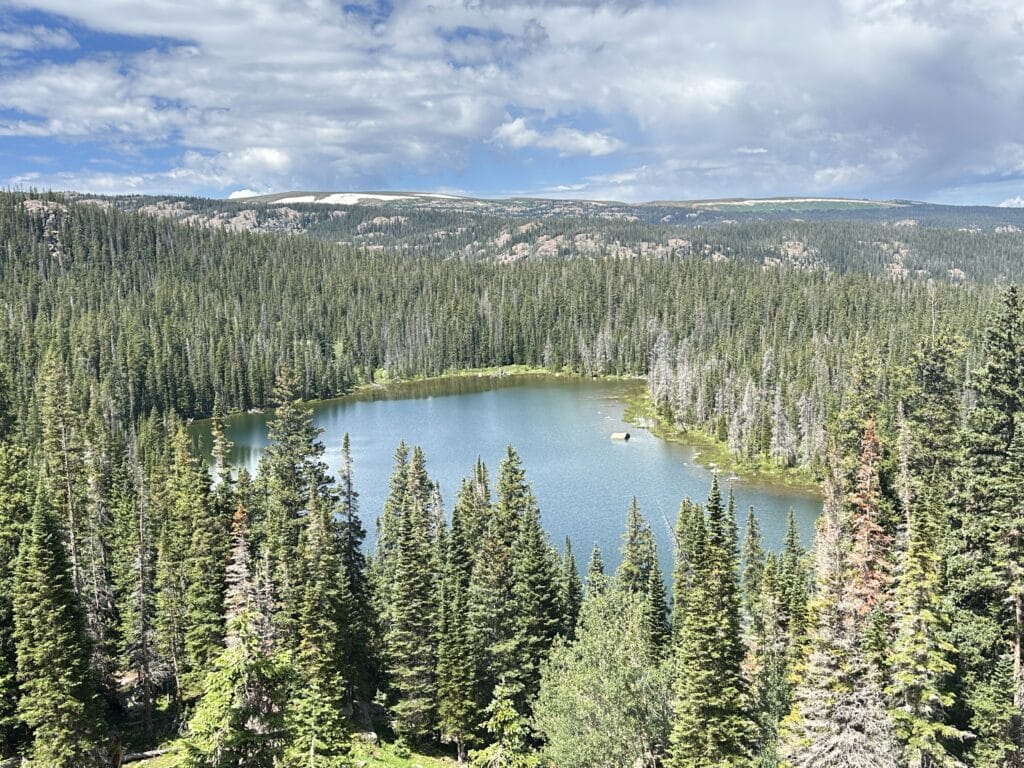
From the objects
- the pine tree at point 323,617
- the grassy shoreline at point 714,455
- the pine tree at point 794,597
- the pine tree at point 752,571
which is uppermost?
the pine tree at point 323,617

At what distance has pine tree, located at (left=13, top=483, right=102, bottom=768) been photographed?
3912 centimetres

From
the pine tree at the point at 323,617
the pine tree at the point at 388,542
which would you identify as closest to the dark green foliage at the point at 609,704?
the pine tree at the point at 323,617

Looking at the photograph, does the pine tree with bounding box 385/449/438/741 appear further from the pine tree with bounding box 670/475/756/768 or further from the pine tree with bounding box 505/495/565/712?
the pine tree with bounding box 670/475/756/768

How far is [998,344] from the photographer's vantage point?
4831cm

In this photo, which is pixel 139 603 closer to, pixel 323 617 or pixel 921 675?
pixel 323 617

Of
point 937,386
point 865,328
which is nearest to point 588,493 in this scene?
point 937,386

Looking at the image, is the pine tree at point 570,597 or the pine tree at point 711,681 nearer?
the pine tree at point 711,681

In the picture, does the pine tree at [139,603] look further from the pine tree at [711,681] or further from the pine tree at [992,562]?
the pine tree at [992,562]

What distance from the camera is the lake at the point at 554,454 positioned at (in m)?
95.1

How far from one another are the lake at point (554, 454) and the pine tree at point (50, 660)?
1754 inches

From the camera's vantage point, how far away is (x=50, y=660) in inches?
1578

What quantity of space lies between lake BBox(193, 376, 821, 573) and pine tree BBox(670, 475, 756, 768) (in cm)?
4387

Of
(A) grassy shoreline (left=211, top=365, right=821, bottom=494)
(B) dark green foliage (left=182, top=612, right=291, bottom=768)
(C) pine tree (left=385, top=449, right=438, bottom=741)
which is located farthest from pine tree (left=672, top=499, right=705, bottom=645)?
(A) grassy shoreline (left=211, top=365, right=821, bottom=494)

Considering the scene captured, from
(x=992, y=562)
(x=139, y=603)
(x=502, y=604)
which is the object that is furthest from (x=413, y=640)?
(x=992, y=562)
